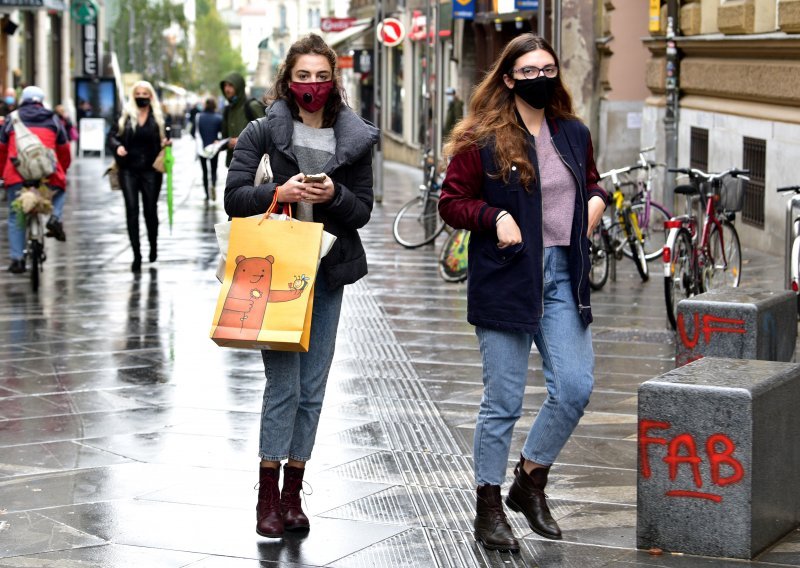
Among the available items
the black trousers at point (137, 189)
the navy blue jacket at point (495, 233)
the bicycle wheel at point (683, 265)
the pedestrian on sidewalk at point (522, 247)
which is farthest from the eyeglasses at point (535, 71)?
the black trousers at point (137, 189)

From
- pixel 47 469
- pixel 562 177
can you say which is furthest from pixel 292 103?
pixel 47 469

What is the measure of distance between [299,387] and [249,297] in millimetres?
463

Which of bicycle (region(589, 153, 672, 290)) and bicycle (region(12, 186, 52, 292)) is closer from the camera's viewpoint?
bicycle (region(589, 153, 672, 290))

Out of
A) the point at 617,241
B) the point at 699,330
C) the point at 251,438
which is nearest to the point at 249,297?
the point at 251,438

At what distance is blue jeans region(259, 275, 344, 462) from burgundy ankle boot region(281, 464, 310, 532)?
64mm

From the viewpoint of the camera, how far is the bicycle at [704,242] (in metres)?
11.2

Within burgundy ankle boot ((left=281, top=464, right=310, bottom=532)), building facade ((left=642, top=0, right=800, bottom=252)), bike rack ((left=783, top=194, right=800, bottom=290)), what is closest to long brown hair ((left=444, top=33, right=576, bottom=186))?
burgundy ankle boot ((left=281, top=464, right=310, bottom=532))

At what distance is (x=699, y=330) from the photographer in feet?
24.2

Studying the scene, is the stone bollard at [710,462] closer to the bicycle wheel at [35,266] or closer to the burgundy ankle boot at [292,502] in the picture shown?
the burgundy ankle boot at [292,502]

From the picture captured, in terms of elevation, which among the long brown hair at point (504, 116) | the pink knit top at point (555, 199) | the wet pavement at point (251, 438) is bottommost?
the wet pavement at point (251, 438)

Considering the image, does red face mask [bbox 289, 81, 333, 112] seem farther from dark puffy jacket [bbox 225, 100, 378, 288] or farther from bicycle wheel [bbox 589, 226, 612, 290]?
bicycle wheel [bbox 589, 226, 612, 290]

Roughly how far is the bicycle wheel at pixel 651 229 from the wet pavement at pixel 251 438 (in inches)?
48.2

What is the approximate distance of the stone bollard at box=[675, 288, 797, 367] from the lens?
7212 mm

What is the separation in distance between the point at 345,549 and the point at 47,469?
74.5 inches
